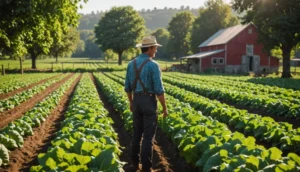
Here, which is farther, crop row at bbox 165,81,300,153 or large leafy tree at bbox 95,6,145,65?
large leafy tree at bbox 95,6,145,65

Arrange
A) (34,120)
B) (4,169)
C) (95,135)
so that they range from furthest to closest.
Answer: (34,120) < (95,135) < (4,169)

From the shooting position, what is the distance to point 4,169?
593 cm

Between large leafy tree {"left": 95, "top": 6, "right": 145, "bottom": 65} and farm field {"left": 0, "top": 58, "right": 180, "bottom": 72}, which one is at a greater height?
large leafy tree {"left": 95, "top": 6, "right": 145, "bottom": 65}

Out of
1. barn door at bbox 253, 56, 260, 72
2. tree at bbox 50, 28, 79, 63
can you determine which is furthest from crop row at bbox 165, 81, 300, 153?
tree at bbox 50, 28, 79, 63

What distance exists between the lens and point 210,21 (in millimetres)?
63656

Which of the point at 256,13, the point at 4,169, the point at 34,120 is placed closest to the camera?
the point at 4,169

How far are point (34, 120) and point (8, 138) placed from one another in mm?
2654

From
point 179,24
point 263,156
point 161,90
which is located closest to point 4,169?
point 161,90

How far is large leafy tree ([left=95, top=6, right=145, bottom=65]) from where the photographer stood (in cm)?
6047

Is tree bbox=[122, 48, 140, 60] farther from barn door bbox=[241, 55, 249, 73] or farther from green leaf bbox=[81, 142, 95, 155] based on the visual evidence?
green leaf bbox=[81, 142, 95, 155]

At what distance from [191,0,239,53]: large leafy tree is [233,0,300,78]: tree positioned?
26.4m

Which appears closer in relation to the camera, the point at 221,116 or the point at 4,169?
the point at 4,169

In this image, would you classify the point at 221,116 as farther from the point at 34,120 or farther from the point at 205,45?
the point at 205,45

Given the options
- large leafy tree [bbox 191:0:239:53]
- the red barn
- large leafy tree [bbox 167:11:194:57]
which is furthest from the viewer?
large leafy tree [bbox 167:11:194:57]
